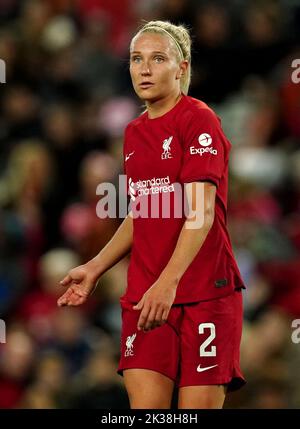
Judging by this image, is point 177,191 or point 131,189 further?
point 131,189

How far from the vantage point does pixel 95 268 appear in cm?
399

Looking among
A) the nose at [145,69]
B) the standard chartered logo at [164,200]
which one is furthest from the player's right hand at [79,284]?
the nose at [145,69]

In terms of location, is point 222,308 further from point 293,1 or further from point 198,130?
point 293,1

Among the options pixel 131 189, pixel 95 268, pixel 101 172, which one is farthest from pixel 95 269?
pixel 101 172

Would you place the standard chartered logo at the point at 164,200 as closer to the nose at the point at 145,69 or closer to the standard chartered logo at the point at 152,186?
the standard chartered logo at the point at 152,186

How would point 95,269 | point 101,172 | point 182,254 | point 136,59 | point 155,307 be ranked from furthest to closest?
1. point 101,172
2. point 95,269
3. point 136,59
4. point 182,254
5. point 155,307

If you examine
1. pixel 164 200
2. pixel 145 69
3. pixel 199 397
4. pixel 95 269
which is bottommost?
pixel 199 397

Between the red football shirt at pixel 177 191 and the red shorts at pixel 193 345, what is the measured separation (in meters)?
0.05

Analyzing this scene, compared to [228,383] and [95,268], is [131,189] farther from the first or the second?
[228,383]

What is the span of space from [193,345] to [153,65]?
36.4 inches

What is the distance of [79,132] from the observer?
305 inches

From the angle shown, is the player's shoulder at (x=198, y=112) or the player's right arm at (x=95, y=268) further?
the player's right arm at (x=95, y=268)

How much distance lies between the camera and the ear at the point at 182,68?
3.86 metres

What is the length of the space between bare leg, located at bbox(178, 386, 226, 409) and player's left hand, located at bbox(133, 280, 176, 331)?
347 millimetres
